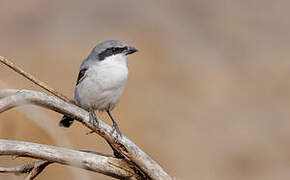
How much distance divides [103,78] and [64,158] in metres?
1.49

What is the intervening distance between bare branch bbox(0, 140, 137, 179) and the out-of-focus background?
4704 mm

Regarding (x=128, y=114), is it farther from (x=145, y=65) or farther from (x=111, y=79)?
(x=111, y=79)

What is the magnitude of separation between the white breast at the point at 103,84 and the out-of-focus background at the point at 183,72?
3.73 metres

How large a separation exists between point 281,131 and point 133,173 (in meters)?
8.92

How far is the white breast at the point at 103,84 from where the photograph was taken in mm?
5254

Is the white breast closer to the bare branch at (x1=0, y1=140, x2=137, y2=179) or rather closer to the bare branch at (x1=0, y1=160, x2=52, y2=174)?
the bare branch at (x1=0, y1=140, x2=137, y2=179)

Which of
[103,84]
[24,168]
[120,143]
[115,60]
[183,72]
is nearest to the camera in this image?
[24,168]

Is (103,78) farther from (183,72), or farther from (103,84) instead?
(183,72)

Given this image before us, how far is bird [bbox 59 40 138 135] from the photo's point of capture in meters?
5.26

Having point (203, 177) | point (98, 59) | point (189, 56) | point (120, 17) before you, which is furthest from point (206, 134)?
point (98, 59)

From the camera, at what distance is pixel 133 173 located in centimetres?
436

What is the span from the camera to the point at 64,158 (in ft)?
12.8

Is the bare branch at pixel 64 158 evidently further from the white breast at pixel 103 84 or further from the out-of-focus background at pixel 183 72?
the out-of-focus background at pixel 183 72

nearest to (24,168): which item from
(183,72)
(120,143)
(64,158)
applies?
(64,158)
